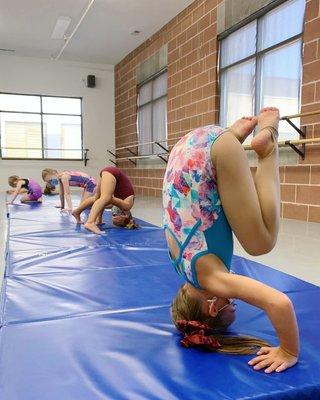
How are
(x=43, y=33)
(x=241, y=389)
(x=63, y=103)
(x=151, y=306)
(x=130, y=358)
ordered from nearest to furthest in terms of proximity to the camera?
(x=241, y=389) < (x=130, y=358) < (x=151, y=306) < (x=43, y=33) < (x=63, y=103)

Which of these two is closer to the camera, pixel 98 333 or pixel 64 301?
pixel 98 333

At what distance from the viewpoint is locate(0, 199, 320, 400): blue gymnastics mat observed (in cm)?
107

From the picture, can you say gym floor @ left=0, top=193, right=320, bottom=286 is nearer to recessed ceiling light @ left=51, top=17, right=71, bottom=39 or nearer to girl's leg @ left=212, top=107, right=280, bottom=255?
girl's leg @ left=212, top=107, right=280, bottom=255

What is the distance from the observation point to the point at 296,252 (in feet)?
9.50

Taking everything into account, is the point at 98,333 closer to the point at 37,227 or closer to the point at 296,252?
the point at 296,252

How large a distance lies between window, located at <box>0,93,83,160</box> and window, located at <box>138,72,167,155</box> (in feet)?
8.87

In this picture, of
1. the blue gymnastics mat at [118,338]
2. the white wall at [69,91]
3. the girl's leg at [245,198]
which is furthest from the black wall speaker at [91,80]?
the girl's leg at [245,198]

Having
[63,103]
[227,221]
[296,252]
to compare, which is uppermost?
[63,103]

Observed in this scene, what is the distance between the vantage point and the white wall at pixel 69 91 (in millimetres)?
10539

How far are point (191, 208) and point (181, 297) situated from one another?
0.35 metres

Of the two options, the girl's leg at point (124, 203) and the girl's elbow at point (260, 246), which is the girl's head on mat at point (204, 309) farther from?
the girl's leg at point (124, 203)

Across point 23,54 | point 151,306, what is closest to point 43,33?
point 23,54

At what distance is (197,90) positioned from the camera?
6766mm

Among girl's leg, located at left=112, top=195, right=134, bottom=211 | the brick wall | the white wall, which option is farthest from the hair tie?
the white wall
